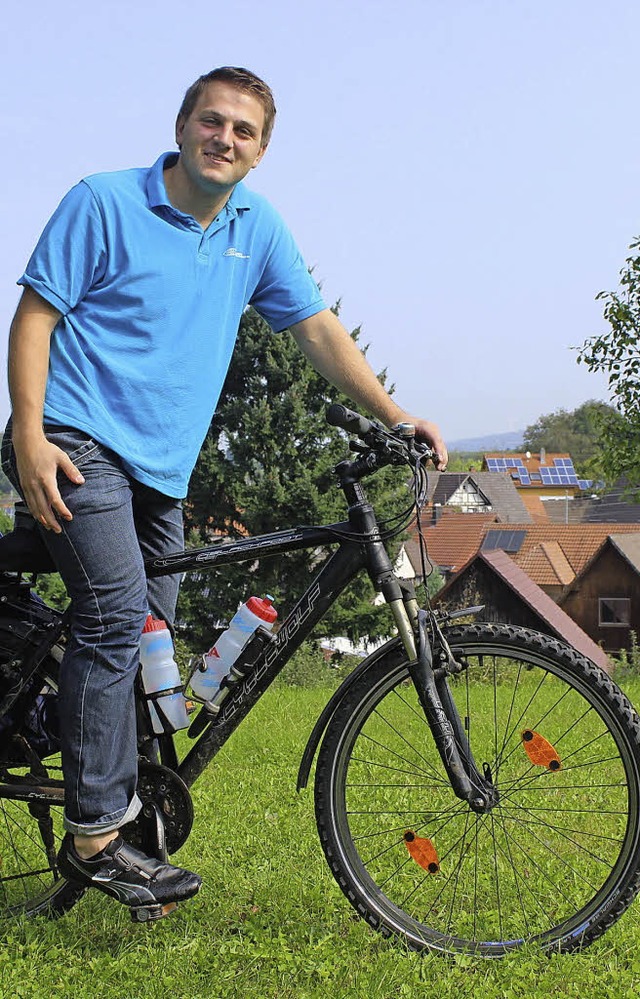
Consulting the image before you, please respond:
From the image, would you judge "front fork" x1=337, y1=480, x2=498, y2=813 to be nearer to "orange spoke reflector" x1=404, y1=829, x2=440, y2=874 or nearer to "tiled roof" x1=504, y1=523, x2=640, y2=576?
"orange spoke reflector" x1=404, y1=829, x2=440, y2=874

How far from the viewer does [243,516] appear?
29125 mm

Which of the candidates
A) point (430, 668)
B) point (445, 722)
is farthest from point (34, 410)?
point (445, 722)

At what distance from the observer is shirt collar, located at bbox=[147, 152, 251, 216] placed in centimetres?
Result: 286

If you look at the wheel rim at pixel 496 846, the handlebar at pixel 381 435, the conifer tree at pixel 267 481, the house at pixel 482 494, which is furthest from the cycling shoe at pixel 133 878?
the house at pixel 482 494

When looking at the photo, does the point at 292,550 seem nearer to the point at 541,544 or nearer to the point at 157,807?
the point at 157,807

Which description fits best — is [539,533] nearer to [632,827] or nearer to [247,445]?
[247,445]

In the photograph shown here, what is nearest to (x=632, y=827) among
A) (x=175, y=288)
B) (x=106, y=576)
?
(x=106, y=576)

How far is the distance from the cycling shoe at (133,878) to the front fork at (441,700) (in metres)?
0.79

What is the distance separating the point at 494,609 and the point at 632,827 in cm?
3324

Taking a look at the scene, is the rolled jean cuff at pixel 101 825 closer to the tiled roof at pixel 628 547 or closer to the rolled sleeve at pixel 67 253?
the rolled sleeve at pixel 67 253

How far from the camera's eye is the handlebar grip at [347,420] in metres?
2.71

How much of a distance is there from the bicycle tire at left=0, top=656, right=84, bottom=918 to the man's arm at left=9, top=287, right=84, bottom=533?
0.64m

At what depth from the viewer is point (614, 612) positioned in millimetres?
37594

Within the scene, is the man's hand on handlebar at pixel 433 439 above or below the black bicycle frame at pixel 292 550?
above
